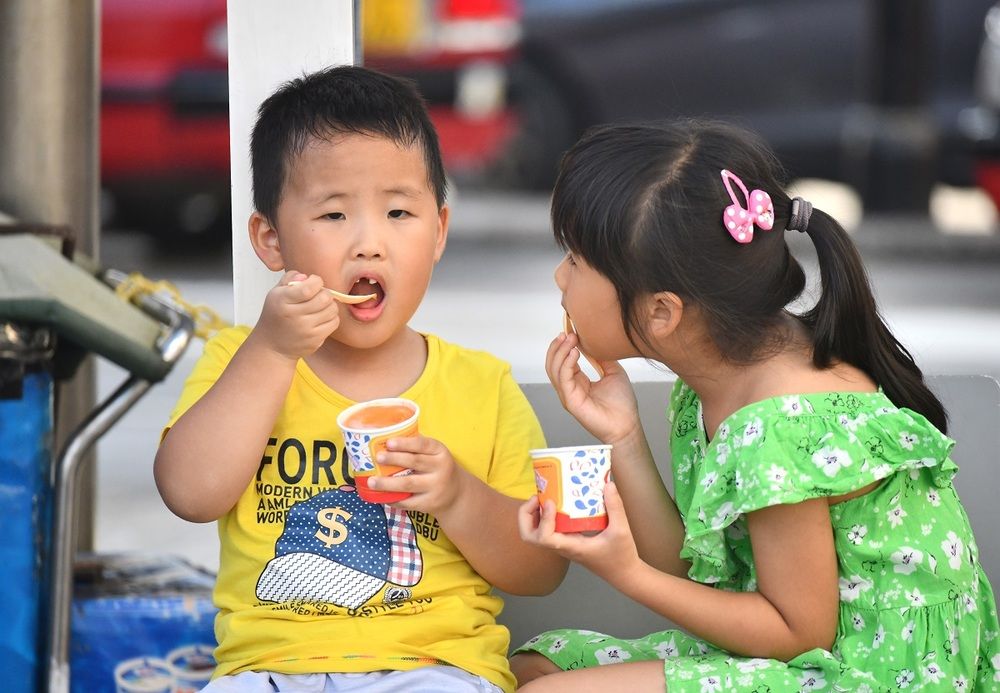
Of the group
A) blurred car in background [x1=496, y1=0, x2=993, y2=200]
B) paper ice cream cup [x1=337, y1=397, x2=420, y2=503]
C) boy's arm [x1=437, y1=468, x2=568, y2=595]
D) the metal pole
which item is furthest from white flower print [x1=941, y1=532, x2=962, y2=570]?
blurred car in background [x1=496, y1=0, x2=993, y2=200]

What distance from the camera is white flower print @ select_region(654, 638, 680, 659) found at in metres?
2.59

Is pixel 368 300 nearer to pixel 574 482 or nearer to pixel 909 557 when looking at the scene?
pixel 574 482

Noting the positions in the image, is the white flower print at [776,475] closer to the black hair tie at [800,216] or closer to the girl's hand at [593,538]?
the girl's hand at [593,538]

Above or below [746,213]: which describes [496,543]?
below

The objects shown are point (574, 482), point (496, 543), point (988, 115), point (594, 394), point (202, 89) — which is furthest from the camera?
point (988, 115)

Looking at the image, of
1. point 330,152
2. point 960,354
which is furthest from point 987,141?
point 330,152

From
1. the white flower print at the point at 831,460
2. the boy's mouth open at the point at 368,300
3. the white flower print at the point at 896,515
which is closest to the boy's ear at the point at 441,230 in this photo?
the boy's mouth open at the point at 368,300

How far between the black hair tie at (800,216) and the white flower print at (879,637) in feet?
2.08

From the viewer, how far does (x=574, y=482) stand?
2111mm

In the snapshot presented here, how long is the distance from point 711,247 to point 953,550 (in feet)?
2.00

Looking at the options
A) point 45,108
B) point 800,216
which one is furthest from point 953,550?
point 45,108

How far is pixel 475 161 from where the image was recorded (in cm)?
1115

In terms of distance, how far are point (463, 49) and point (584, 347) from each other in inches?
314

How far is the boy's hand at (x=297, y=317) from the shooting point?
7.48 feet
